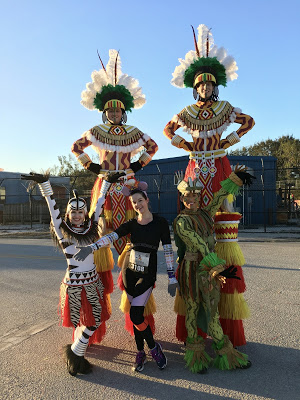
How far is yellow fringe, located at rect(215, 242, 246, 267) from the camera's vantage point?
3127mm

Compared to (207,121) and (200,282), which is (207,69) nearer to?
(207,121)

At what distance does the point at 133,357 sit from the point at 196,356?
0.64m

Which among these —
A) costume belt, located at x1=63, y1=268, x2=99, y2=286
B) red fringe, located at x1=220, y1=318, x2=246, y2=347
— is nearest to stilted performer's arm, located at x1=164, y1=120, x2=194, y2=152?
costume belt, located at x1=63, y1=268, x2=99, y2=286

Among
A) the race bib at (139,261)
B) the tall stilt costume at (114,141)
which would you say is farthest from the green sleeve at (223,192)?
the tall stilt costume at (114,141)

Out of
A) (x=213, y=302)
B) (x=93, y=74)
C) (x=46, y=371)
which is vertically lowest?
(x=46, y=371)

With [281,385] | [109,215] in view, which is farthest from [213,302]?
[109,215]

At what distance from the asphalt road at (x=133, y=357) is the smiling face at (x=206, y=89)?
2641mm

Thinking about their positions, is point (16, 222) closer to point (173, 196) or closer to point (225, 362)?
point (173, 196)

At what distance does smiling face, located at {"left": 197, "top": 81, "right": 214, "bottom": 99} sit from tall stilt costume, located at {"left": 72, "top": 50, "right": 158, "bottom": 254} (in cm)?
78

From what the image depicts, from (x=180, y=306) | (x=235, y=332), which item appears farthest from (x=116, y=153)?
(x=235, y=332)

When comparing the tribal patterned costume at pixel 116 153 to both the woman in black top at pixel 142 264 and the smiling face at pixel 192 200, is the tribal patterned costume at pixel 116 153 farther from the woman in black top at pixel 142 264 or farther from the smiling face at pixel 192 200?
the smiling face at pixel 192 200

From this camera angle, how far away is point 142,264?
296 centimetres

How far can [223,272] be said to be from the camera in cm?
267

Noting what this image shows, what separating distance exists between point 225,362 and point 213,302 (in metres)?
0.50
